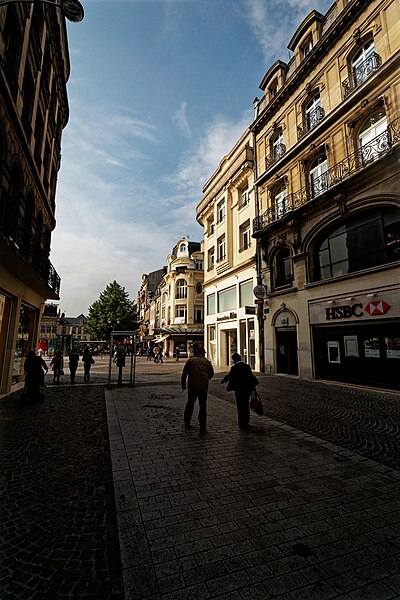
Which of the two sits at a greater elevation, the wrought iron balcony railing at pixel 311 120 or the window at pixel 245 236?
the wrought iron balcony railing at pixel 311 120

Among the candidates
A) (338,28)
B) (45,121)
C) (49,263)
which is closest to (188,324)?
(49,263)

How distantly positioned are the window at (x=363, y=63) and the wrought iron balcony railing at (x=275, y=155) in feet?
16.9

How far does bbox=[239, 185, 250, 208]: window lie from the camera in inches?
937

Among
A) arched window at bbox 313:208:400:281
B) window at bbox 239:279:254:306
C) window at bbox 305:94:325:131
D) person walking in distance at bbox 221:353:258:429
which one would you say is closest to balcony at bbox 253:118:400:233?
arched window at bbox 313:208:400:281

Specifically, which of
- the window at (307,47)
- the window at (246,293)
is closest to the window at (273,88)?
the window at (307,47)

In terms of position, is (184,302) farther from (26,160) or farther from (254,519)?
(254,519)

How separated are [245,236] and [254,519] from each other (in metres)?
22.3

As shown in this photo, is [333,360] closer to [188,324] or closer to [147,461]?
[147,461]

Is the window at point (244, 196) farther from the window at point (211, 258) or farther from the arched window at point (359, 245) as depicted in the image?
the arched window at point (359, 245)

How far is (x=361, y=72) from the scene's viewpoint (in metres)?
13.7

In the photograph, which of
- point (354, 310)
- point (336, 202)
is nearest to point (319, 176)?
point (336, 202)

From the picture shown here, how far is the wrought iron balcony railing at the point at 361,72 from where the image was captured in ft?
41.8

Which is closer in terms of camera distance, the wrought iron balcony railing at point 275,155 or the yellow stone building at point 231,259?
the wrought iron balcony railing at point 275,155

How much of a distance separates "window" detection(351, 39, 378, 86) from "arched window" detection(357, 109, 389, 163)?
205 cm
